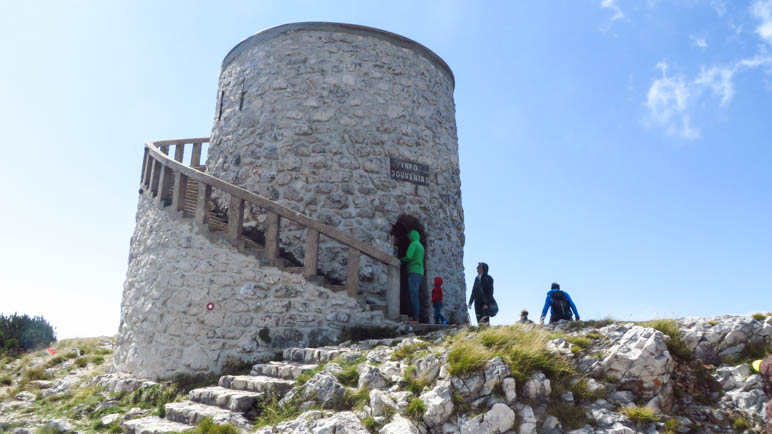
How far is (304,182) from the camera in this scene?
10.4 meters

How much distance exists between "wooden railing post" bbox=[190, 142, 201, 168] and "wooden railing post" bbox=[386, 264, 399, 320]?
730 centimetres

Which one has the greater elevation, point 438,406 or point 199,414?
point 438,406

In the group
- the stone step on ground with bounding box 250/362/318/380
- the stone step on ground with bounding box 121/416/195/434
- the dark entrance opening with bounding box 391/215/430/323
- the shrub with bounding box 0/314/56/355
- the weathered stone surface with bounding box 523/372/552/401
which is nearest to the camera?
the weathered stone surface with bounding box 523/372/552/401

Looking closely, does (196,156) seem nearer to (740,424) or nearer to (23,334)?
(23,334)

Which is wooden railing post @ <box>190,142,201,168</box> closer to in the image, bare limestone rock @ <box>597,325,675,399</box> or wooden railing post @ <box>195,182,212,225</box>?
wooden railing post @ <box>195,182,212,225</box>

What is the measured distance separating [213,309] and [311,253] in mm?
1885

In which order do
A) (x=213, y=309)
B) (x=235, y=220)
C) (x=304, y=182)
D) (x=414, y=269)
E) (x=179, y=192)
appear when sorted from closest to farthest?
(x=213, y=309) → (x=235, y=220) → (x=414, y=269) → (x=179, y=192) → (x=304, y=182)

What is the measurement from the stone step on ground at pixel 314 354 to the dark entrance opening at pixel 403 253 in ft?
10.8

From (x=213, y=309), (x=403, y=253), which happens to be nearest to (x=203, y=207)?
(x=213, y=309)

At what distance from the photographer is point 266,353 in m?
8.10

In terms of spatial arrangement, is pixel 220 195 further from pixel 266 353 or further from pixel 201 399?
pixel 201 399

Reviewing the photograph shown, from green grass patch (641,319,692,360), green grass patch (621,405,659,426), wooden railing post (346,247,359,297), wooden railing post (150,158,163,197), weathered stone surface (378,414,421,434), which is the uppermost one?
wooden railing post (150,158,163,197)

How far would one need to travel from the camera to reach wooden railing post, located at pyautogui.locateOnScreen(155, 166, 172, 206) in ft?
33.9

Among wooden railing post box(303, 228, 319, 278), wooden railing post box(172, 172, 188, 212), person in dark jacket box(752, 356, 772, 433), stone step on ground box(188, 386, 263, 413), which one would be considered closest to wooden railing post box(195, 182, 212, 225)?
wooden railing post box(172, 172, 188, 212)
